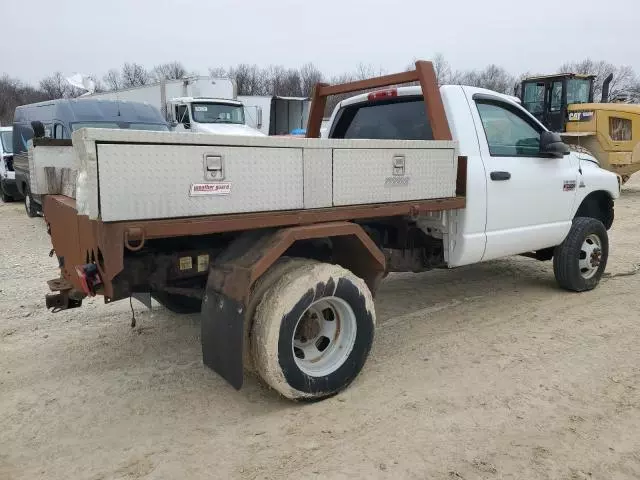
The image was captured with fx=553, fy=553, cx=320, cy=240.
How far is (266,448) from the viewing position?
3072 millimetres

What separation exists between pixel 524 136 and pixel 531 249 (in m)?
1.08

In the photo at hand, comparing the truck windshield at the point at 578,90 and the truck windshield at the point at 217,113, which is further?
the truck windshield at the point at 217,113

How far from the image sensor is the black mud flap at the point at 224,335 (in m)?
3.15

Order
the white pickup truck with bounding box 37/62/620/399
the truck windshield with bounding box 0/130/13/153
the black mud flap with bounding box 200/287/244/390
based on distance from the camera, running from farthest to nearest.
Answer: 1. the truck windshield with bounding box 0/130/13/153
2. the black mud flap with bounding box 200/287/244/390
3. the white pickup truck with bounding box 37/62/620/399

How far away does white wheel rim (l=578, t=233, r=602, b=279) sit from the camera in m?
5.86

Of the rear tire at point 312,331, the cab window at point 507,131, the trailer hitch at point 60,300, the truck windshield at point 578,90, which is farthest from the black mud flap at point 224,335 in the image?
the truck windshield at point 578,90

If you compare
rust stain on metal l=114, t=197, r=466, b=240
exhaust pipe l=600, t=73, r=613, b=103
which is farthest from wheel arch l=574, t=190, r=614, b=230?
exhaust pipe l=600, t=73, r=613, b=103

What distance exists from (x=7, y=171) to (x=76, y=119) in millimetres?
5050

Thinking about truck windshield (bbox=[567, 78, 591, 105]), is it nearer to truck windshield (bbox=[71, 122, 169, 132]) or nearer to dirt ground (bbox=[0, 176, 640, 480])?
truck windshield (bbox=[71, 122, 169, 132])

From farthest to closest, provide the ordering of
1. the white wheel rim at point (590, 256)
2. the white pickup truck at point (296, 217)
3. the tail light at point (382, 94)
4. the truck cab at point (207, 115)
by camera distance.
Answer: the truck cab at point (207, 115), the white wheel rim at point (590, 256), the tail light at point (382, 94), the white pickup truck at point (296, 217)

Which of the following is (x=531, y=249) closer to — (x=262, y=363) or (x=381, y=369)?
(x=381, y=369)

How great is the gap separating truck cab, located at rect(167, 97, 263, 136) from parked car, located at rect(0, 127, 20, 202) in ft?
14.1

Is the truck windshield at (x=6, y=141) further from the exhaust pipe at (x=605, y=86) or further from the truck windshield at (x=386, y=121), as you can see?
the exhaust pipe at (x=605, y=86)

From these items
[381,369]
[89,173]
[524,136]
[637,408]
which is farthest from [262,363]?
[524,136]
